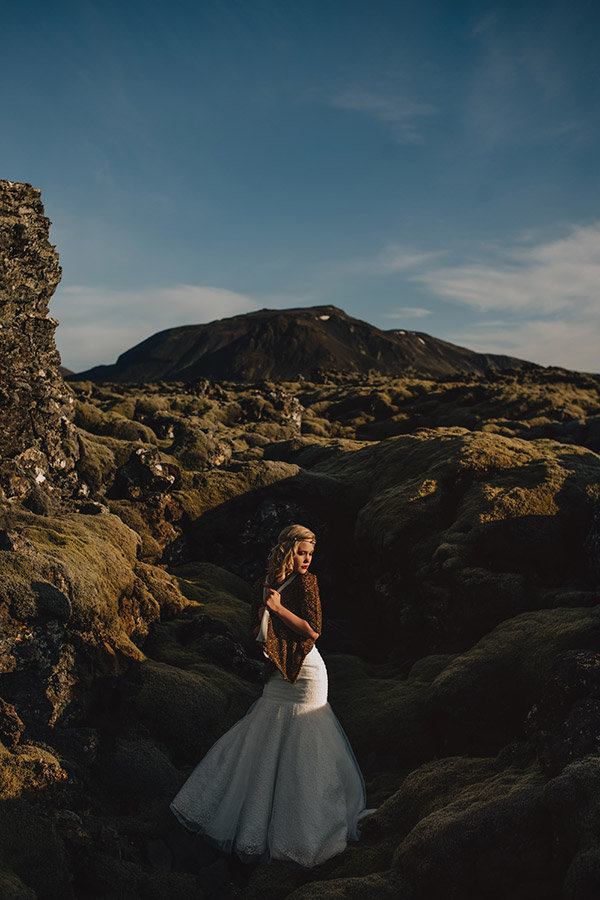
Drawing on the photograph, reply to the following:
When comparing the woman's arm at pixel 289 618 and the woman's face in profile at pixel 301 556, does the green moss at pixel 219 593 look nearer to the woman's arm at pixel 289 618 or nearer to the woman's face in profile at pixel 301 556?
the woman's arm at pixel 289 618

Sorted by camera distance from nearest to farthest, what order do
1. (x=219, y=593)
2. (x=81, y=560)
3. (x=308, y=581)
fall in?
(x=308, y=581), (x=81, y=560), (x=219, y=593)

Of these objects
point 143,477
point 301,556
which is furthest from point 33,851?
point 143,477

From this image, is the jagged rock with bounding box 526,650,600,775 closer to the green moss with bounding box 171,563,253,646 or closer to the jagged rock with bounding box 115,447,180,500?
the green moss with bounding box 171,563,253,646

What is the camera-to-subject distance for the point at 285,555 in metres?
8.80

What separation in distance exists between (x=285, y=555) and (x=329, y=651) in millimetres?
9454

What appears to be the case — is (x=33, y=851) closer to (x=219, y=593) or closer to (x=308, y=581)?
(x=308, y=581)

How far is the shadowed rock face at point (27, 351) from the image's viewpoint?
18.4m

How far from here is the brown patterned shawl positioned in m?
8.95

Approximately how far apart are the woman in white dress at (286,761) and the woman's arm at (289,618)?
0.01 metres

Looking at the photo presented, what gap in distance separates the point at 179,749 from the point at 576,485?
542 inches

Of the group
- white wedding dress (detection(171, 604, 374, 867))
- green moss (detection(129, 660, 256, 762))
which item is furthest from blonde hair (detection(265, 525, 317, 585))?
green moss (detection(129, 660, 256, 762))

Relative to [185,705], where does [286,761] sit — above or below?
above

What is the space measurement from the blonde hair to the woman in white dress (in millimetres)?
15

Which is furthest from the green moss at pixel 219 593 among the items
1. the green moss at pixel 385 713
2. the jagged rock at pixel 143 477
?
the jagged rock at pixel 143 477
